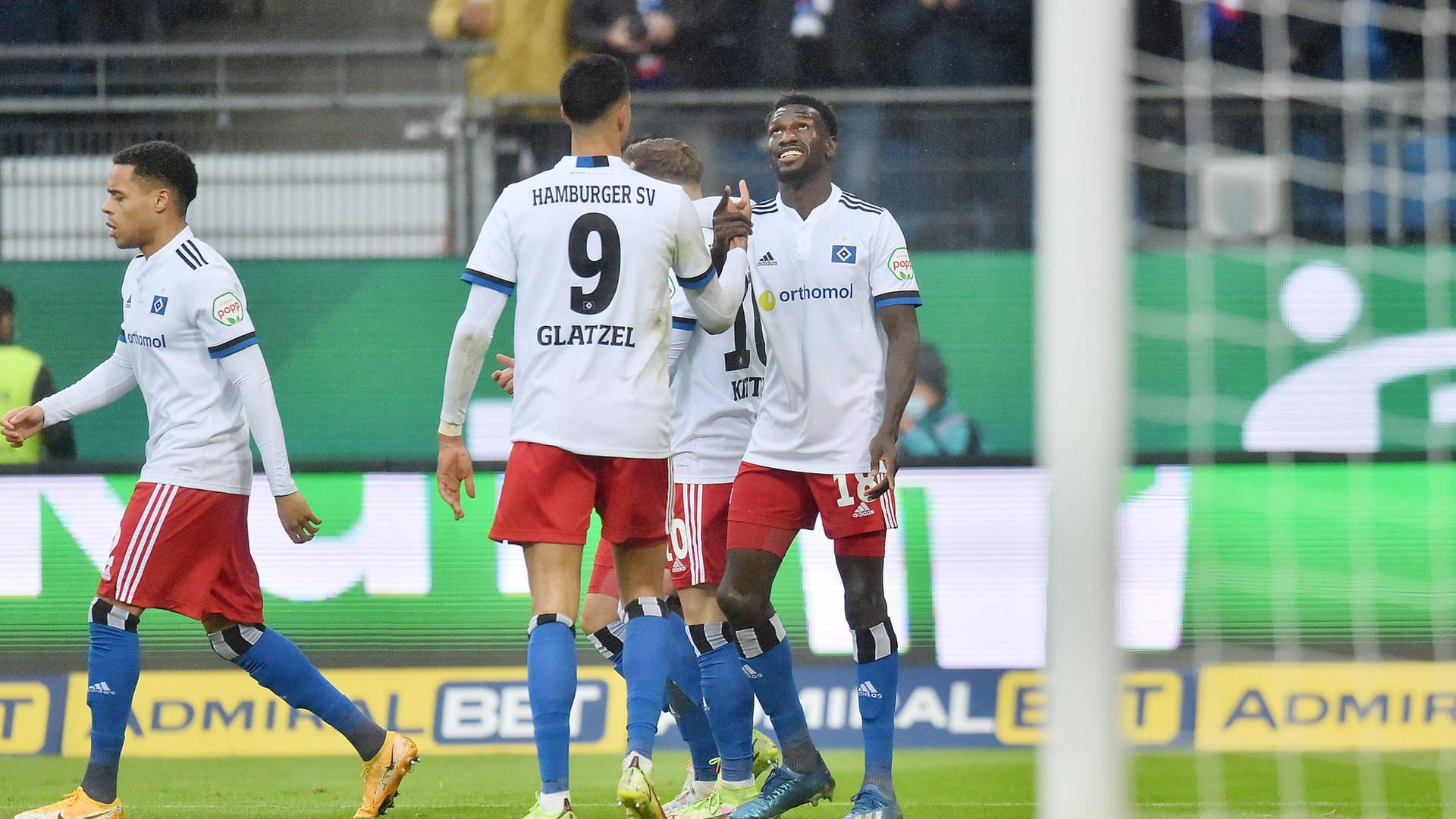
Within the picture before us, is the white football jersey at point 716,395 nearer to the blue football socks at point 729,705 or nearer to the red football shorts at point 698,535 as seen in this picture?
the red football shorts at point 698,535

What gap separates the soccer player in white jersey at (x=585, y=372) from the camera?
3.99m

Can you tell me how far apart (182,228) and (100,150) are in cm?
440

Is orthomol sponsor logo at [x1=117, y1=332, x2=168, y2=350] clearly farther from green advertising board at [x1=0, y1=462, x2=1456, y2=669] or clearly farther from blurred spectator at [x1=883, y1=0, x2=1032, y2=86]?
blurred spectator at [x1=883, y1=0, x2=1032, y2=86]

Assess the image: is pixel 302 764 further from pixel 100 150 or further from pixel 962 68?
pixel 962 68

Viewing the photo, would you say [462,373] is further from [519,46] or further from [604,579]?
[519,46]

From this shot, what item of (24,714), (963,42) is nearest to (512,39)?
(963,42)

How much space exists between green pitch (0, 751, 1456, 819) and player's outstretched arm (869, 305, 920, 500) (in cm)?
108

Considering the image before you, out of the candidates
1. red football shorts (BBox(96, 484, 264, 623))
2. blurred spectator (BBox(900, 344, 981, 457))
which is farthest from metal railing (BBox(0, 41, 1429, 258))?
red football shorts (BBox(96, 484, 264, 623))

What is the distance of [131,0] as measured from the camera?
32.4ft

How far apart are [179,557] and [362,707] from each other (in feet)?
8.08

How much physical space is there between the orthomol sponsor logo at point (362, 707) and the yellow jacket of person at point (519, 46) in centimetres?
390

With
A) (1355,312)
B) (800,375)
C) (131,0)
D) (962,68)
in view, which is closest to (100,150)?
(131,0)

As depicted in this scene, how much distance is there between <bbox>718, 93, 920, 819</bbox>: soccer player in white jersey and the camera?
468 cm

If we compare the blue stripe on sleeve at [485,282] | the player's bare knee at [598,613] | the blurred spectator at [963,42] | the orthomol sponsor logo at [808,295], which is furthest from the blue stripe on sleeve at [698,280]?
the blurred spectator at [963,42]
